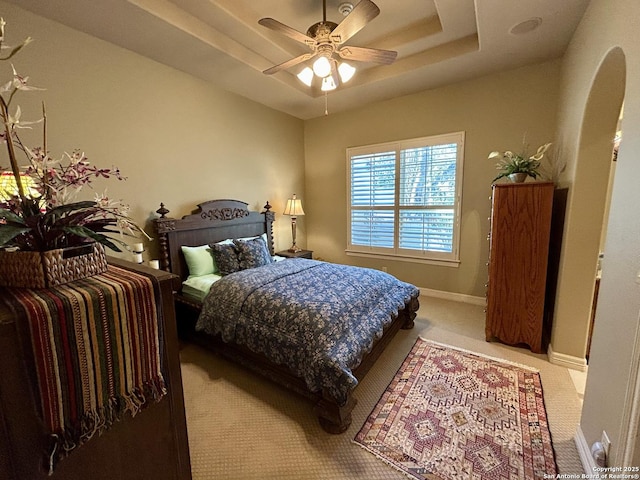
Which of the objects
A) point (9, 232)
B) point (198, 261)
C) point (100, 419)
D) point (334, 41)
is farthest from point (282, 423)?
point (334, 41)

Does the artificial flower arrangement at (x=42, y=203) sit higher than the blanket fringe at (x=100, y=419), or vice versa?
the artificial flower arrangement at (x=42, y=203)

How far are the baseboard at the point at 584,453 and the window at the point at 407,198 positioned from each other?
2.29 meters

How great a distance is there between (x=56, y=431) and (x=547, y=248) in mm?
3166

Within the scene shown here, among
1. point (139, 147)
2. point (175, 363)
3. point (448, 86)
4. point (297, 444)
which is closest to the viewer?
point (175, 363)

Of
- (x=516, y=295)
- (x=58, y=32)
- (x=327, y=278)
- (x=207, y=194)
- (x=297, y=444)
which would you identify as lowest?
(x=297, y=444)

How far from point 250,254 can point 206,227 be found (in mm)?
649

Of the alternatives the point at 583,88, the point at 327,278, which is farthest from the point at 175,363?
the point at 583,88

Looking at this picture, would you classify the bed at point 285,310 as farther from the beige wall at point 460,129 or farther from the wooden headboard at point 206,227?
the beige wall at point 460,129

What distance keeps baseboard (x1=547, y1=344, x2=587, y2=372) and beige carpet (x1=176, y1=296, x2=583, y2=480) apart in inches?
3.7

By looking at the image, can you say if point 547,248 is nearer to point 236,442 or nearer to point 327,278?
point 327,278

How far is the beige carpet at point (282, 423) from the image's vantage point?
1.51 meters

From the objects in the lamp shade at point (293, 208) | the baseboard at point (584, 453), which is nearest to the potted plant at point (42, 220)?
the baseboard at point (584, 453)

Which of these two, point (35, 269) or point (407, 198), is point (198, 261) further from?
point (407, 198)

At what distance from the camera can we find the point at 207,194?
134 inches
